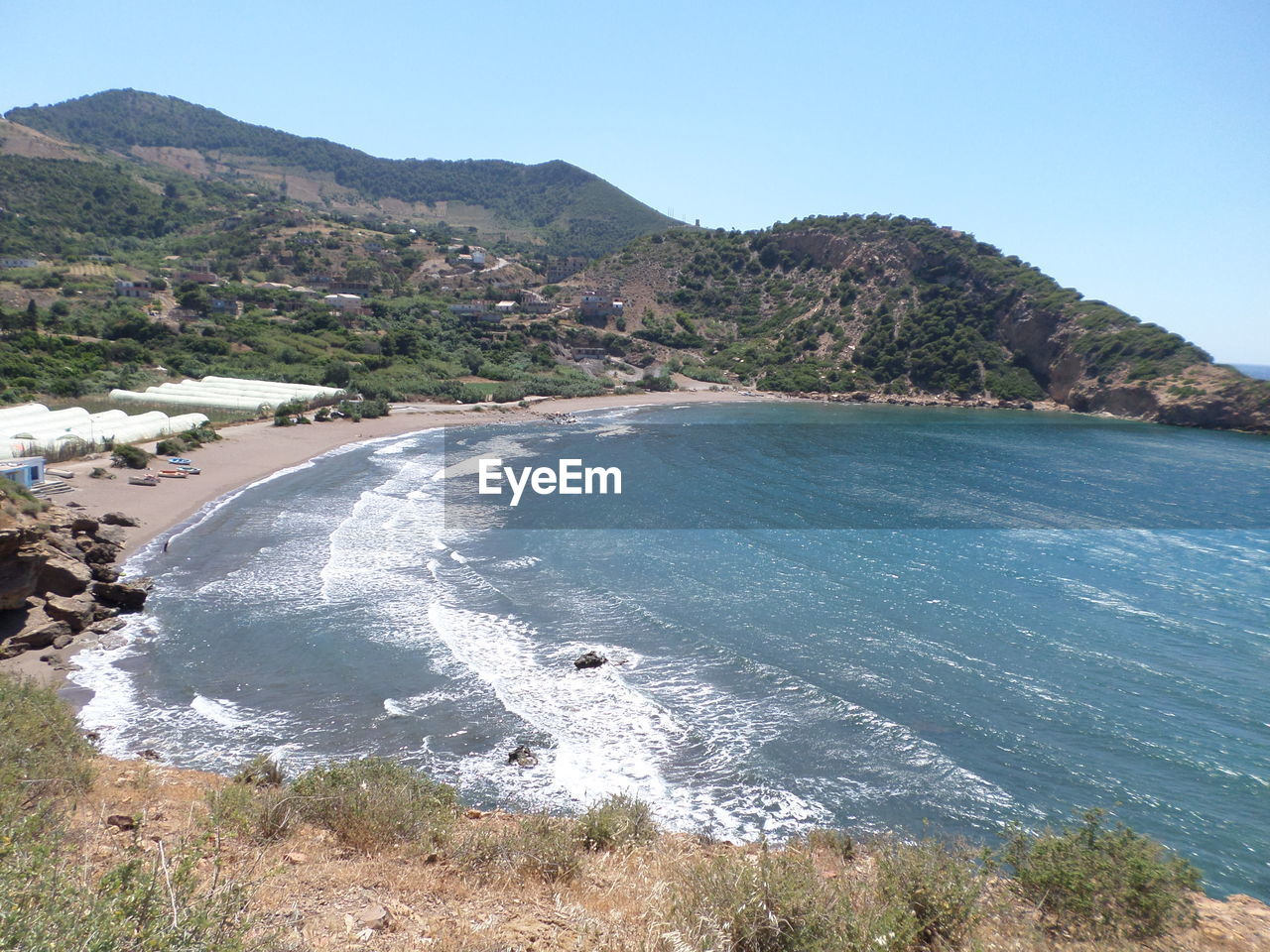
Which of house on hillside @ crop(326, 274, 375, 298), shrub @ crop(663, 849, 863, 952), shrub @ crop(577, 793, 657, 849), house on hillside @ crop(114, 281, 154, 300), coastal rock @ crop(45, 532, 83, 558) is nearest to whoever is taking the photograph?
shrub @ crop(663, 849, 863, 952)

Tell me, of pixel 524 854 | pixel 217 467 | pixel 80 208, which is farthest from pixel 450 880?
pixel 80 208

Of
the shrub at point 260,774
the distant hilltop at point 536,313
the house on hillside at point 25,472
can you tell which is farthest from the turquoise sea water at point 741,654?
the distant hilltop at point 536,313

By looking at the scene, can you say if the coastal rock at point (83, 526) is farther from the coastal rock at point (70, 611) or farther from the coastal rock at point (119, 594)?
the coastal rock at point (70, 611)

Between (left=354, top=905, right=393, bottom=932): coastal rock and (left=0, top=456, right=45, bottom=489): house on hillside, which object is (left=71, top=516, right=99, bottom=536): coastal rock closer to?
(left=0, top=456, right=45, bottom=489): house on hillside

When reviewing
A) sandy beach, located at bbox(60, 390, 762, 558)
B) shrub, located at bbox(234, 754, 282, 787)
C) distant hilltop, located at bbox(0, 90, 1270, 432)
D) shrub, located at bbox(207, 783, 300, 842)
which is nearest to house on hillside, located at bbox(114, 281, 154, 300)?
distant hilltop, located at bbox(0, 90, 1270, 432)

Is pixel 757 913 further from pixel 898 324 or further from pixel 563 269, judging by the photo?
pixel 563 269

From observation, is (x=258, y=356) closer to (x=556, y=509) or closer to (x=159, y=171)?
(x=556, y=509)

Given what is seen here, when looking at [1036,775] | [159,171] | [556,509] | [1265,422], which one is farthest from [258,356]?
[159,171]
